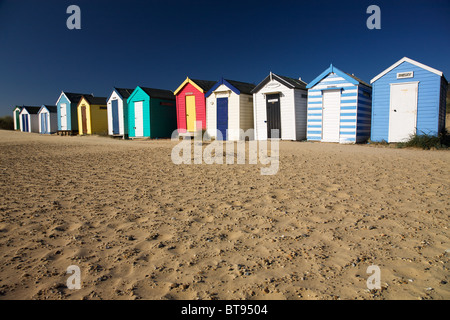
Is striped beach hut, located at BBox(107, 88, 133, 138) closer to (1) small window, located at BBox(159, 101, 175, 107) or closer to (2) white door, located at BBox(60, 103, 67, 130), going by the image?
(1) small window, located at BBox(159, 101, 175, 107)

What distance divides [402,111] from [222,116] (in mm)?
8990

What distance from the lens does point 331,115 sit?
14727mm

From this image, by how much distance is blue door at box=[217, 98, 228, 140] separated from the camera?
17.6m

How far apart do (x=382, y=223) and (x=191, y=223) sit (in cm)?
248

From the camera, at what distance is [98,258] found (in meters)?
3.09

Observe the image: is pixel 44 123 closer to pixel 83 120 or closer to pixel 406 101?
pixel 83 120

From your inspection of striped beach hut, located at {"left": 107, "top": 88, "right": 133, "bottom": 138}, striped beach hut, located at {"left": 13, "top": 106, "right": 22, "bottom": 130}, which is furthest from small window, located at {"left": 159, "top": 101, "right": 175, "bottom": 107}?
striped beach hut, located at {"left": 13, "top": 106, "right": 22, "bottom": 130}

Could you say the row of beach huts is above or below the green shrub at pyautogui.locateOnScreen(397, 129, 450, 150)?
above

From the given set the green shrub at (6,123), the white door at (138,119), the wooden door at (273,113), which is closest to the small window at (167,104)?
the white door at (138,119)

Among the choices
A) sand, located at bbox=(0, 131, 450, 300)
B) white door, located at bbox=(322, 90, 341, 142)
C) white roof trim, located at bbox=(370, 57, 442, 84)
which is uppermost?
white roof trim, located at bbox=(370, 57, 442, 84)

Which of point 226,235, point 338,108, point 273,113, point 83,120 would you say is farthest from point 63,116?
point 226,235

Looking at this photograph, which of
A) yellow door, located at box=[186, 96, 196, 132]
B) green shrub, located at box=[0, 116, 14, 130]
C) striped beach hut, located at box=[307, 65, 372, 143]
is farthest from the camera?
green shrub, located at box=[0, 116, 14, 130]

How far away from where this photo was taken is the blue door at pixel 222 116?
17.6 m

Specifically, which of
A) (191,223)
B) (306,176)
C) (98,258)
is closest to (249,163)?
(306,176)
